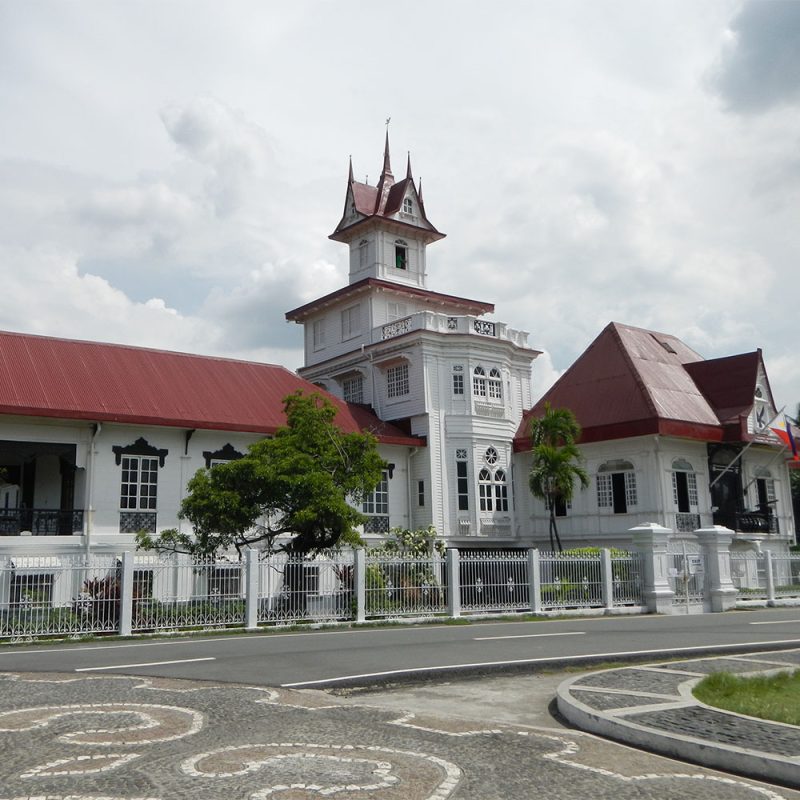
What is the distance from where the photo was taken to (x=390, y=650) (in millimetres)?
13555

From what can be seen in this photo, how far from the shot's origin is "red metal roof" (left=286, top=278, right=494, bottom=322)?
118ft

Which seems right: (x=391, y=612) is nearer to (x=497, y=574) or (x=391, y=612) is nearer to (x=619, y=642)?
(x=497, y=574)

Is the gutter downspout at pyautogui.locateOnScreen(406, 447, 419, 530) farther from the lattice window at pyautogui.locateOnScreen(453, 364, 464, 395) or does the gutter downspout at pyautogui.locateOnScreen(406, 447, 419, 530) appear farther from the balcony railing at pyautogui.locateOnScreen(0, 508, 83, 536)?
the balcony railing at pyautogui.locateOnScreen(0, 508, 83, 536)

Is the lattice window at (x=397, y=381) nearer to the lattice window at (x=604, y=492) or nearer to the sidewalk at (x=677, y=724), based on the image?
the lattice window at (x=604, y=492)

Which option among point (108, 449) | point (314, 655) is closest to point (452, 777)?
point (314, 655)

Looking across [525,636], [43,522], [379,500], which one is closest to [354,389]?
[379,500]

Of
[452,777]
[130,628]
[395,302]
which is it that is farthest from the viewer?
[395,302]

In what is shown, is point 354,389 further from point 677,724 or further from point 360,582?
point 677,724

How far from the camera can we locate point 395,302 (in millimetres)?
36844

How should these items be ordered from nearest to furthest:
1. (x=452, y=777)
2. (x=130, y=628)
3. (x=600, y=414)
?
(x=452, y=777)
(x=130, y=628)
(x=600, y=414)

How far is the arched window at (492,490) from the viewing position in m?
32.9

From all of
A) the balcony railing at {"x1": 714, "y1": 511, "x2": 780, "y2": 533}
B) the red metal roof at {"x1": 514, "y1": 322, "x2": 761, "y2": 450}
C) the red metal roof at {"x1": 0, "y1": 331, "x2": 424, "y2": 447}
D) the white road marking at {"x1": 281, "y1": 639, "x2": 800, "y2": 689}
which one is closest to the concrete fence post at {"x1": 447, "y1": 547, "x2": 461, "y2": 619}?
the white road marking at {"x1": 281, "y1": 639, "x2": 800, "y2": 689}

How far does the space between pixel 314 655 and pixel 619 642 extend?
→ 5013 mm

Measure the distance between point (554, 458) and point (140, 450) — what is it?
42.8ft
